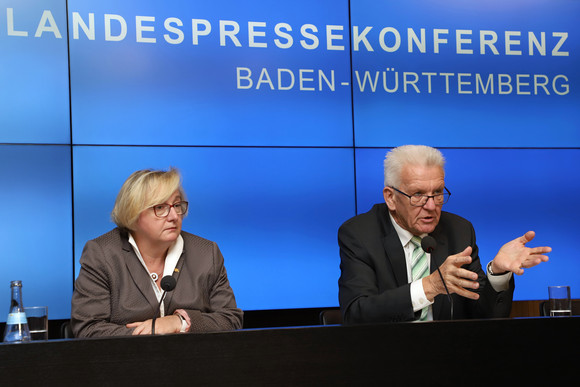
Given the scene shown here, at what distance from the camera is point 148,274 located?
2.65m

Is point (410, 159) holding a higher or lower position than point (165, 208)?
higher

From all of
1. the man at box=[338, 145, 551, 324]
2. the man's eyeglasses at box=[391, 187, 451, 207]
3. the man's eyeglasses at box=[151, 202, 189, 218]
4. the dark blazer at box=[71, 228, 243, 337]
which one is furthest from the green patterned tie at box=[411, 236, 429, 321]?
the man's eyeglasses at box=[151, 202, 189, 218]

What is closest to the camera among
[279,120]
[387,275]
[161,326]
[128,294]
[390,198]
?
[161,326]

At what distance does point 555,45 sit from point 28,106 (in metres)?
3.07

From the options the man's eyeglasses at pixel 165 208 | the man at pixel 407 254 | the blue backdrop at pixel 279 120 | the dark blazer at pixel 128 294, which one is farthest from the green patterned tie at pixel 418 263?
the blue backdrop at pixel 279 120

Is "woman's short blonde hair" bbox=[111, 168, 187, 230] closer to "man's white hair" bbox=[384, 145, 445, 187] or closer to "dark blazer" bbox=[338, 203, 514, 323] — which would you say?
"dark blazer" bbox=[338, 203, 514, 323]

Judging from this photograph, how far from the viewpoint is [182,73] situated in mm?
3799

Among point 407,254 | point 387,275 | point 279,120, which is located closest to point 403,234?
point 407,254

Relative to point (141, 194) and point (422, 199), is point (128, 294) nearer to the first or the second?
point (141, 194)

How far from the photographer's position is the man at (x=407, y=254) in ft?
8.20

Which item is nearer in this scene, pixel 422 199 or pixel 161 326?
pixel 161 326

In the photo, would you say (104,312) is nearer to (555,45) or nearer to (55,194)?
(55,194)

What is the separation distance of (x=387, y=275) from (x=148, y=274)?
0.90m

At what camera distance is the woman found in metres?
2.52
